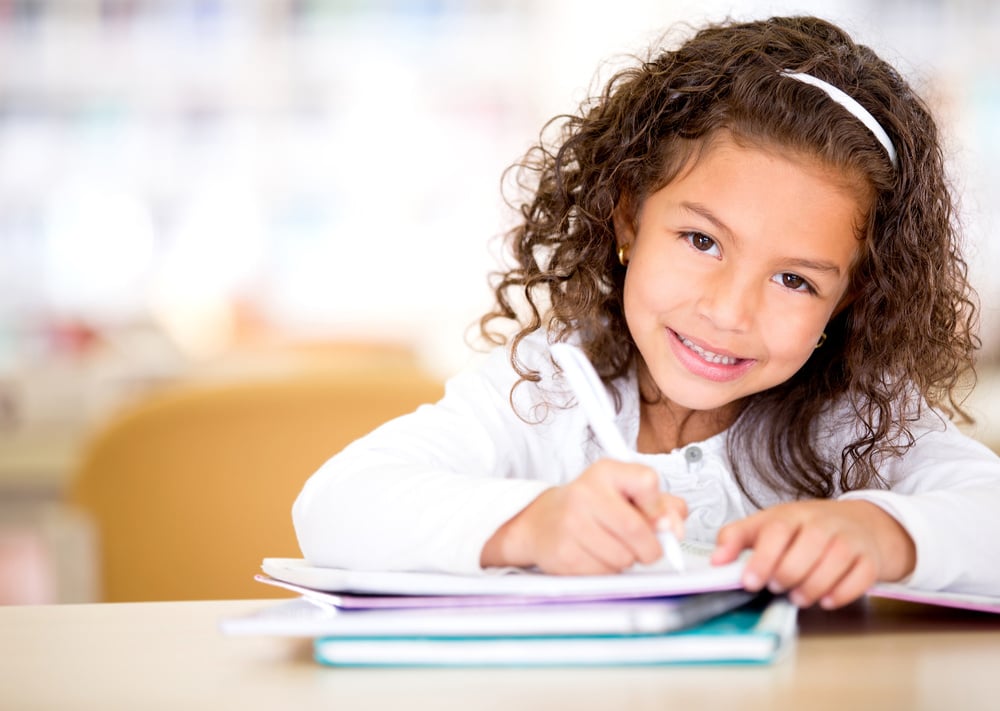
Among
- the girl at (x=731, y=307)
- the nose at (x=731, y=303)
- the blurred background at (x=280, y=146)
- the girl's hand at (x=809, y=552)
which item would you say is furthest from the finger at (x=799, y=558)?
the blurred background at (x=280, y=146)

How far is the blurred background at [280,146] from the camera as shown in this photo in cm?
511

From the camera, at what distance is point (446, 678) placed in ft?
1.72

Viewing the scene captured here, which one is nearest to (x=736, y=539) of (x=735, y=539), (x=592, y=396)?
(x=735, y=539)

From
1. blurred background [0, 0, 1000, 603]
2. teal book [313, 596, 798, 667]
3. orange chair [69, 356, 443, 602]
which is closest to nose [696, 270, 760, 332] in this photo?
teal book [313, 596, 798, 667]

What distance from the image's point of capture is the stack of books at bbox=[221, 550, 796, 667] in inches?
21.0

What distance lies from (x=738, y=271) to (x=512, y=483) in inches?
11.1

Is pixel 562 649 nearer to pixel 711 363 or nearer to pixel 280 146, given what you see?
pixel 711 363

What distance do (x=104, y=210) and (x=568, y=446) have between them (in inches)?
181

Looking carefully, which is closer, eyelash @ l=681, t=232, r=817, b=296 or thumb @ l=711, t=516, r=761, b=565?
thumb @ l=711, t=516, r=761, b=565

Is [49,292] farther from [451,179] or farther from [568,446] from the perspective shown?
[568,446]

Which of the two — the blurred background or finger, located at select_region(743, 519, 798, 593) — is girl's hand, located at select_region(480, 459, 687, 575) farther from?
the blurred background

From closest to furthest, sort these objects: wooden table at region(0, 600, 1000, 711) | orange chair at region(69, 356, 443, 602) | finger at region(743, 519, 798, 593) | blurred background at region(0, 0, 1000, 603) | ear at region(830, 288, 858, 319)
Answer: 1. wooden table at region(0, 600, 1000, 711)
2. finger at region(743, 519, 798, 593)
3. ear at region(830, 288, 858, 319)
4. orange chair at region(69, 356, 443, 602)
5. blurred background at region(0, 0, 1000, 603)

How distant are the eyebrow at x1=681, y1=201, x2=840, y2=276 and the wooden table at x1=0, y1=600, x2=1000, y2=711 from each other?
0.33 m

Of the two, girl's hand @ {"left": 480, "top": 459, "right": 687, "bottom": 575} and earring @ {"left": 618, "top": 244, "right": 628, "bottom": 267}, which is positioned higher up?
earring @ {"left": 618, "top": 244, "right": 628, "bottom": 267}
